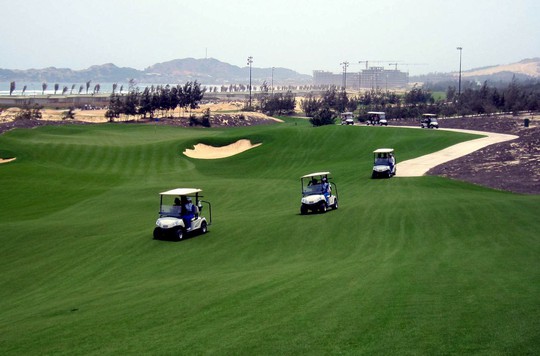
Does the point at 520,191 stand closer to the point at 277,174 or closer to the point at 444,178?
the point at 444,178

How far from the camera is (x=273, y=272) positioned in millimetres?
21422

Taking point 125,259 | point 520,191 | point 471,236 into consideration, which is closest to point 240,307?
point 125,259

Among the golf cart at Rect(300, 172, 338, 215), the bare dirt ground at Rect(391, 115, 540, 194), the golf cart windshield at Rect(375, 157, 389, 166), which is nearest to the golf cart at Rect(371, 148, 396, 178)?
the golf cart windshield at Rect(375, 157, 389, 166)

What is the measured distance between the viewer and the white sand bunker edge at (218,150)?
77.4 m

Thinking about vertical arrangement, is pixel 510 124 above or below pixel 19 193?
above

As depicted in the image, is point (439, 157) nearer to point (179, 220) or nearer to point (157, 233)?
point (179, 220)

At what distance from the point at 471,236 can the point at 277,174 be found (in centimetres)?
3743

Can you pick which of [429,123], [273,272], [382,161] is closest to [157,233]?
[273,272]

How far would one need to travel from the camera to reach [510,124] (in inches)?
3474

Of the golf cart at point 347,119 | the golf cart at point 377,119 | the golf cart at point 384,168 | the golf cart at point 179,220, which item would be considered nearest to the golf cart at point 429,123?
the golf cart at point 377,119

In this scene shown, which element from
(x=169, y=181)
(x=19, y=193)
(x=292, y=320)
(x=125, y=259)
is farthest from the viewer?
(x=169, y=181)

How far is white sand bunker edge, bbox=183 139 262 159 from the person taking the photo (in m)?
77.4

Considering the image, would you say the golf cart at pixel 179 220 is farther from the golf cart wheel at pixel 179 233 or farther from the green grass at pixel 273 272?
the green grass at pixel 273 272

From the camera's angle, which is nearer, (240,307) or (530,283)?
(240,307)
